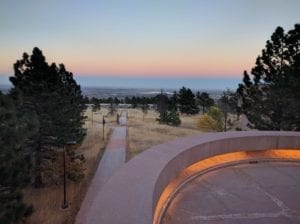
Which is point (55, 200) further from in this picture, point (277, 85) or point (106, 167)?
point (277, 85)

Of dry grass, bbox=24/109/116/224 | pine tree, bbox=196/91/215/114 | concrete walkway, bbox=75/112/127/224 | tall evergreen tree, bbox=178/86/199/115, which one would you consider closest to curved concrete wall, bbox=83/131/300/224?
concrete walkway, bbox=75/112/127/224

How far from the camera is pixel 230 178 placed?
18.0ft

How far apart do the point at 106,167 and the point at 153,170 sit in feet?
41.1

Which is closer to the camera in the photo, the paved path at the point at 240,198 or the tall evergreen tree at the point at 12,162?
the paved path at the point at 240,198

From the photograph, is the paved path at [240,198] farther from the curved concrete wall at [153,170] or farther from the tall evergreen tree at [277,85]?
the tall evergreen tree at [277,85]

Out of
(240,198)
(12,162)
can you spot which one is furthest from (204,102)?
(240,198)

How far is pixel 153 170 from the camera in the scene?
13.5 feet

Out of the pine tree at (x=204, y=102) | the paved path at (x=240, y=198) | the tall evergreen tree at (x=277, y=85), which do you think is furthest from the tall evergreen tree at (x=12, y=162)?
the pine tree at (x=204, y=102)

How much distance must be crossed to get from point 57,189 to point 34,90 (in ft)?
17.5

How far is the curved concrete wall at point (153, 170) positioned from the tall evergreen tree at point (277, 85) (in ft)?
25.3

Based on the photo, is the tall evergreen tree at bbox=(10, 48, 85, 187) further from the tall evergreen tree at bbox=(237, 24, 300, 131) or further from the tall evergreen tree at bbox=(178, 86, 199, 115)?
the tall evergreen tree at bbox=(178, 86, 199, 115)

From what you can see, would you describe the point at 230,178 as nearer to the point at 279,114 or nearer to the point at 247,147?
the point at 247,147

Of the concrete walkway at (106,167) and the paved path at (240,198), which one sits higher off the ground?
the paved path at (240,198)

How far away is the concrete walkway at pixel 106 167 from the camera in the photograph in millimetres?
10794
